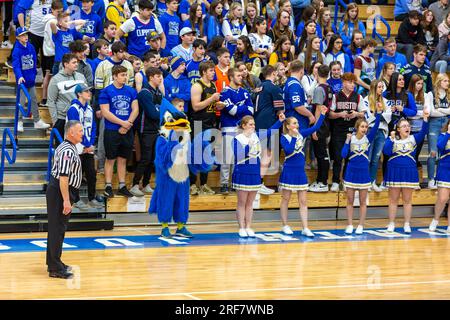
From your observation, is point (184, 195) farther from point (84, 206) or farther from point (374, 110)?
point (374, 110)

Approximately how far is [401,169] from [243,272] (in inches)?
158

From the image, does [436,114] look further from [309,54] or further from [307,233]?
[307,233]

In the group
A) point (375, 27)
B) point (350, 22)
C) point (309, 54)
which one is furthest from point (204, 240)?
point (375, 27)

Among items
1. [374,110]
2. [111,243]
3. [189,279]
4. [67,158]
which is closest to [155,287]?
[189,279]

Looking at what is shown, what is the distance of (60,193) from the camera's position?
9398 mm

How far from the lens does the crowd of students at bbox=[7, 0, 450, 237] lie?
12508 millimetres

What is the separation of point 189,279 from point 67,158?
1.81 meters

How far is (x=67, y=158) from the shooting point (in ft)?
30.7

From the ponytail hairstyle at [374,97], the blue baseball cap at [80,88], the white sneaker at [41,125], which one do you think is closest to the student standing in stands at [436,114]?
the ponytail hairstyle at [374,97]

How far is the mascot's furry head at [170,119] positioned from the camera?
38.4 feet

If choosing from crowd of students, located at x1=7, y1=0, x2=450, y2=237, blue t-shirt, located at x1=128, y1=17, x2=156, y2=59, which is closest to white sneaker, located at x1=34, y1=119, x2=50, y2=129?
crowd of students, located at x1=7, y1=0, x2=450, y2=237

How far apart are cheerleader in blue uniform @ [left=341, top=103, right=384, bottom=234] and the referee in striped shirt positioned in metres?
4.75
